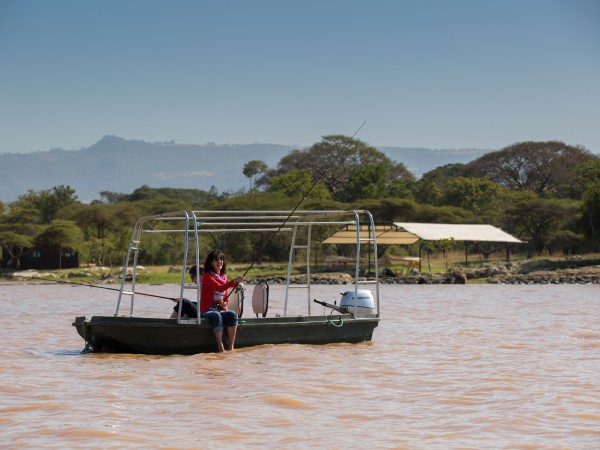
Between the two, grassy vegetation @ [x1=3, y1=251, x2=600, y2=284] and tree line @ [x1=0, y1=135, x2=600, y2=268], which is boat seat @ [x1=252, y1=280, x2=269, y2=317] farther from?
grassy vegetation @ [x1=3, y1=251, x2=600, y2=284]

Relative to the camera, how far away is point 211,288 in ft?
38.5

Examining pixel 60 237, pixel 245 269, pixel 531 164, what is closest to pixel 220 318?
pixel 245 269

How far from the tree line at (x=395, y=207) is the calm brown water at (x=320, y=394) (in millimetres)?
24809

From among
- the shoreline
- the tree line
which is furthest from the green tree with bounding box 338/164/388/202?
the shoreline

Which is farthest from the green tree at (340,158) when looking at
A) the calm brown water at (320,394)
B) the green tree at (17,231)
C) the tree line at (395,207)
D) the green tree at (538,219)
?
the calm brown water at (320,394)

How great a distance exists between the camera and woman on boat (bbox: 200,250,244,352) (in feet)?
38.2

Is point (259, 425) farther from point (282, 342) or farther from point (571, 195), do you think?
point (571, 195)

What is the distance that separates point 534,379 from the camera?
10570 millimetres

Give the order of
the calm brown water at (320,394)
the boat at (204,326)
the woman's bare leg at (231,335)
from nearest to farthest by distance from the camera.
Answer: the calm brown water at (320,394)
the boat at (204,326)
the woman's bare leg at (231,335)

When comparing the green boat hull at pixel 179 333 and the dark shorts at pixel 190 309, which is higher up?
the dark shorts at pixel 190 309

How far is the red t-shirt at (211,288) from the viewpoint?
11641 millimetres

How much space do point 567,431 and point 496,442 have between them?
787 mm

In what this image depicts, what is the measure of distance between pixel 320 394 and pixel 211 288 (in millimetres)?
2706

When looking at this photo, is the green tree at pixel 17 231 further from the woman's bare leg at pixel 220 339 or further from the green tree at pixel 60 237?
the woman's bare leg at pixel 220 339
